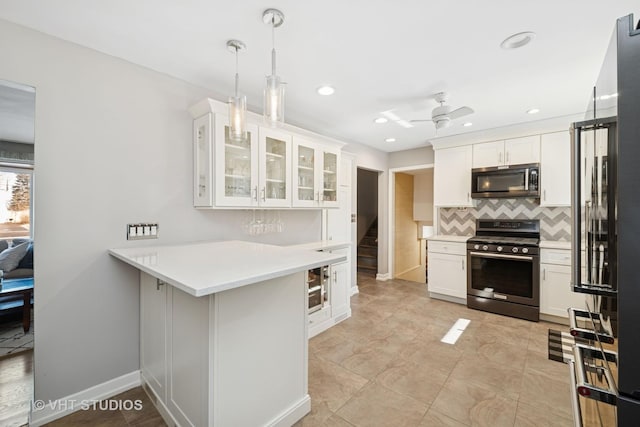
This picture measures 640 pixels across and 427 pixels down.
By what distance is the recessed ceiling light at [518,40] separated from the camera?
71.8 inches

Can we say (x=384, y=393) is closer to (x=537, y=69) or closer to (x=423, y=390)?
(x=423, y=390)

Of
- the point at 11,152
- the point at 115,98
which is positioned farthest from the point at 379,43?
the point at 11,152

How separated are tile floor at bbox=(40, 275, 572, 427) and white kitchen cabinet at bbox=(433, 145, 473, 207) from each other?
1686 millimetres

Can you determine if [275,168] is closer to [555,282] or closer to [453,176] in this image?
[453,176]

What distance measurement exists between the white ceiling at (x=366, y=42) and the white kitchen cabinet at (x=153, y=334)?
5.50 feet

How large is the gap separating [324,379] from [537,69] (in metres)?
3.10

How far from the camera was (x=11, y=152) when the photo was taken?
1.74 m

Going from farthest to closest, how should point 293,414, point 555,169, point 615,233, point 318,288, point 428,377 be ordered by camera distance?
point 555,169
point 318,288
point 428,377
point 293,414
point 615,233

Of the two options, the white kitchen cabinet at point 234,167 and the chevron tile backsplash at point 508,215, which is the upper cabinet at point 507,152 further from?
the white kitchen cabinet at point 234,167

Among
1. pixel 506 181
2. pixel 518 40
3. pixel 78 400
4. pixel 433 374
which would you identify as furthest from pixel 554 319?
pixel 78 400

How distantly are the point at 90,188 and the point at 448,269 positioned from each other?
424cm

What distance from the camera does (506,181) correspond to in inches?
145

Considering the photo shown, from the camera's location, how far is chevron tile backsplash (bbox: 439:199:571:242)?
3682mm

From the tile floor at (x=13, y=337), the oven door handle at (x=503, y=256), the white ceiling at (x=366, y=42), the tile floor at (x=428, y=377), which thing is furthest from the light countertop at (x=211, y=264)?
the oven door handle at (x=503, y=256)
